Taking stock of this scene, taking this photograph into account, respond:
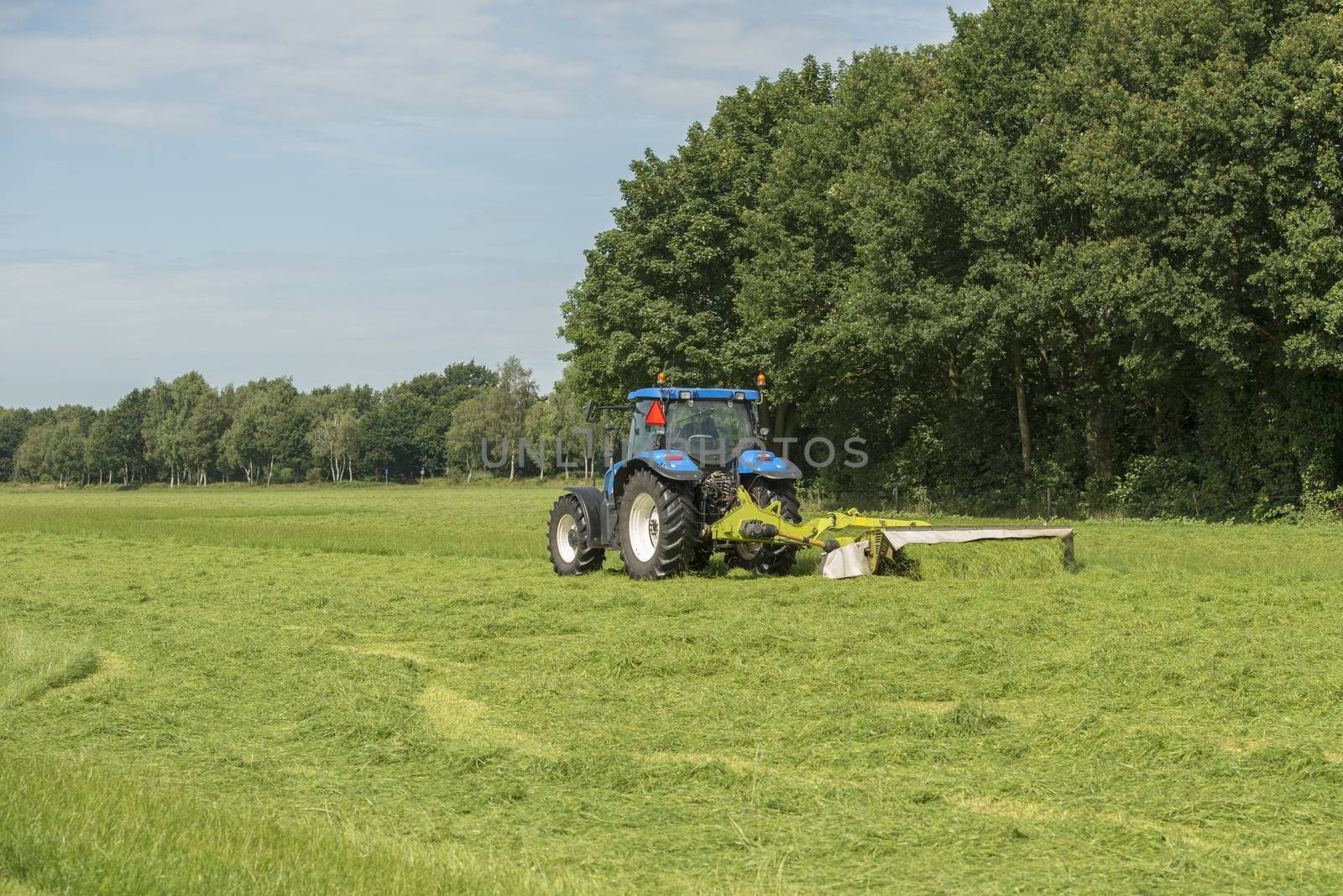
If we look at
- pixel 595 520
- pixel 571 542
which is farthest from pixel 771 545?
pixel 571 542

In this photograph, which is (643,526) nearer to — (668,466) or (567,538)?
(668,466)

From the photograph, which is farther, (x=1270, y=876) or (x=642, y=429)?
(x=642, y=429)

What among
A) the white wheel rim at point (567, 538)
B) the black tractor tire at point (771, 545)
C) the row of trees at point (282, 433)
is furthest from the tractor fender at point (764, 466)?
the row of trees at point (282, 433)

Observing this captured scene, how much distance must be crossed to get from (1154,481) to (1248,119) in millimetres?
8219

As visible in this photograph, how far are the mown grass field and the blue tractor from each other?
3.76ft

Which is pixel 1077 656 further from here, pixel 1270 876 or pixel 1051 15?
pixel 1051 15

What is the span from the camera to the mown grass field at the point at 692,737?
4.64m

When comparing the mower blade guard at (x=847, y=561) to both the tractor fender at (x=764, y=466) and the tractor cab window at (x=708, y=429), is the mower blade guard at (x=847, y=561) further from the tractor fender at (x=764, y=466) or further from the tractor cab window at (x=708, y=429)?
the tractor cab window at (x=708, y=429)

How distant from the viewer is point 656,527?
14641mm

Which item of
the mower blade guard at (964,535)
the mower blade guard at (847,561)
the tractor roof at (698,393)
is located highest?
the tractor roof at (698,393)

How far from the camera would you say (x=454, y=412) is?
110 m

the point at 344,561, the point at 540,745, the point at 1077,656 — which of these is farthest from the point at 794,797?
the point at 344,561

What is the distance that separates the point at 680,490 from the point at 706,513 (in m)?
0.68

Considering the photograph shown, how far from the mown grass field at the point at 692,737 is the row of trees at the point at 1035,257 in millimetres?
10599
